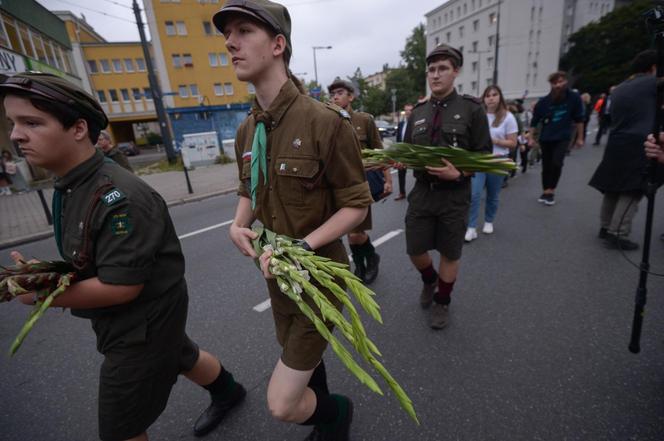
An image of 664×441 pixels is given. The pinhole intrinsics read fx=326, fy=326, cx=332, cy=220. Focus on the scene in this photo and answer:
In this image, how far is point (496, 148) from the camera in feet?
17.7

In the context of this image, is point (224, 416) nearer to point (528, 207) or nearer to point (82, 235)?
point (82, 235)

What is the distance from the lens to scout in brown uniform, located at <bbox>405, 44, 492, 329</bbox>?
109 inches

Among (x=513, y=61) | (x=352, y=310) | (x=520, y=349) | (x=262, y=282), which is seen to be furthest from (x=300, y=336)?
(x=513, y=61)

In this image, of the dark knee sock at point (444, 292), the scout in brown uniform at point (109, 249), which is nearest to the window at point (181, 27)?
the scout in brown uniform at point (109, 249)

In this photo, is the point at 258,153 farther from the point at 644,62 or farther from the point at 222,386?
the point at 644,62

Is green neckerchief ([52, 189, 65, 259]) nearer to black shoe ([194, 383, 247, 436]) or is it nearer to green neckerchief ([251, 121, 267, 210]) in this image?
green neckerchief ([251, 121, 267, 210])

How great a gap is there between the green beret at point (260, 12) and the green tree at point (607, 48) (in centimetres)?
4986

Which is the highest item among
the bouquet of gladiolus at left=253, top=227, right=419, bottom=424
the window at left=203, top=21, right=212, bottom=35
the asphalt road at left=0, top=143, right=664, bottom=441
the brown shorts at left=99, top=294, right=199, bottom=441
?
the window at left=203, top=21, right=212, bottom=35

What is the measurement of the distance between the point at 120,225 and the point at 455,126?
2560mm

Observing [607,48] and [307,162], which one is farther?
[607,48]

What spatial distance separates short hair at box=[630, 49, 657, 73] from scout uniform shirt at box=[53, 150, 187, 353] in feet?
16.5

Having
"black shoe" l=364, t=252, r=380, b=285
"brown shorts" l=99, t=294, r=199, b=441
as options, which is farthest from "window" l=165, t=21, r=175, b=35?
"brown shorts" l=99, t=294, r=199, b=441

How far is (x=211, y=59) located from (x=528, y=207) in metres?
39.3

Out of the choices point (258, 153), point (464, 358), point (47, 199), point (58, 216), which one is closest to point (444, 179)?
point (464, 358)
